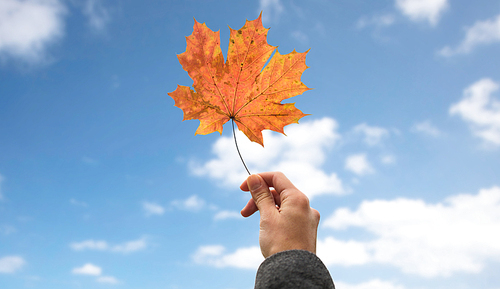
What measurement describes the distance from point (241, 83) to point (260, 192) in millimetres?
1158

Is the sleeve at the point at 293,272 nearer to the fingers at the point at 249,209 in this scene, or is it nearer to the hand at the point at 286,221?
the hand at the point at 286,221

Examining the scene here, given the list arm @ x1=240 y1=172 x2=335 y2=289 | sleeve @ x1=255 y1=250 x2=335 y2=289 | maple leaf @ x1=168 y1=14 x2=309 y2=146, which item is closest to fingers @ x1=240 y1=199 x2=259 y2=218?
arm @ x1=240 y1=172 x2=335 y2=289

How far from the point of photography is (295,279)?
7.38 ft

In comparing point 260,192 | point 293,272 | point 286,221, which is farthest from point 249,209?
point 293,272

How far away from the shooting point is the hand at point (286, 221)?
8.48ft

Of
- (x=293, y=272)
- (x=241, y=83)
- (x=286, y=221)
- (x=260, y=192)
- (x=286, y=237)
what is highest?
(x=241, y=83)

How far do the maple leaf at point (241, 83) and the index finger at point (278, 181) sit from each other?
451mm

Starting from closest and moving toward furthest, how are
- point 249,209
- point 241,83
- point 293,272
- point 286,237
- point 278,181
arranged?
point 293,272 < point 286,237 < point 278,181 < point 241,83 < point 249,209

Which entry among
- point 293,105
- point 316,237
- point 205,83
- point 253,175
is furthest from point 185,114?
point 316,237

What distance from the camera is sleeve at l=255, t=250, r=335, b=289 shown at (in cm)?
225

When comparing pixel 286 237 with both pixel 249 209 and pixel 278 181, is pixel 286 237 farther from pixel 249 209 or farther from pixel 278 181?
pixel 249 209

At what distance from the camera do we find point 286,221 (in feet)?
8.68

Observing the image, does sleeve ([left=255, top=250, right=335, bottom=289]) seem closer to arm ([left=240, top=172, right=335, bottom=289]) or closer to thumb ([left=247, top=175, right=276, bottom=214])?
arm ([left=240, top=172, right=335, bottom=289])

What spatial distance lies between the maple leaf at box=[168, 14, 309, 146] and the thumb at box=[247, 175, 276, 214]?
50 cm
